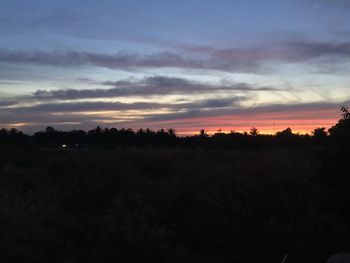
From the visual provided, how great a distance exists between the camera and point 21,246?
9930mm

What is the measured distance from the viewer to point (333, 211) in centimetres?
1270

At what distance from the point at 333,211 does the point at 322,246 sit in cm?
239

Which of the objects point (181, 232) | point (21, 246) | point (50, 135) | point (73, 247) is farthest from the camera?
point (50, 135)

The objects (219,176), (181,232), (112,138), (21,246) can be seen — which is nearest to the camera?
(21,246)

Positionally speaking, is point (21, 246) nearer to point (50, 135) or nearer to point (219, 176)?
point (219, 176)

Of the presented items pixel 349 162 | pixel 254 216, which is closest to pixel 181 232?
pixel 254 216

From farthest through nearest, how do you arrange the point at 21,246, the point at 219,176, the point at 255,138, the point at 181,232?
the point at 255,138
the point at 219,176
the point at 181,232
the point at 21,246

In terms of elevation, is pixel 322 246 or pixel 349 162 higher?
pixel 349 162

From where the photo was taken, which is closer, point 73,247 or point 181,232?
point 73,247

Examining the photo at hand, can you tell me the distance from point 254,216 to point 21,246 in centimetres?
608

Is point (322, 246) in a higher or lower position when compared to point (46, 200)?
lower

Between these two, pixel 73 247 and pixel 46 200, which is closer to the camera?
pixel 73 247

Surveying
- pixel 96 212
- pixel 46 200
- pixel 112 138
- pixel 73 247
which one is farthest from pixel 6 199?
pixel 112 138

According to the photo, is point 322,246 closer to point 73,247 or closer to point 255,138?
point 73,247
